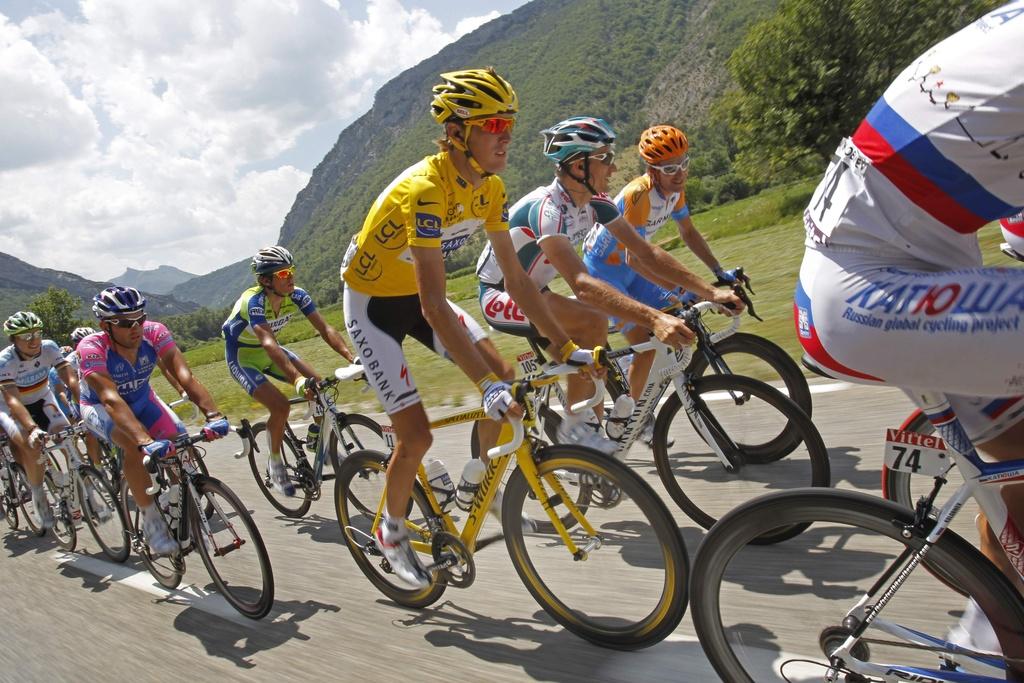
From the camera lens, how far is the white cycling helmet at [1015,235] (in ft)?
7.68

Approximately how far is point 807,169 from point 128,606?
41090mm

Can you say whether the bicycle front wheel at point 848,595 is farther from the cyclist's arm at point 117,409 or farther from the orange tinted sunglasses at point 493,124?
the cyclist's arm at point 117,409

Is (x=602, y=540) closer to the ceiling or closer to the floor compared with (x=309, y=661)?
closer to the ceiling

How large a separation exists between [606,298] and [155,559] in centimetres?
365

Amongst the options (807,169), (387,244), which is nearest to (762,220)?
(807,169)

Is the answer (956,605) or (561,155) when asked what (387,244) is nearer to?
(561,155)

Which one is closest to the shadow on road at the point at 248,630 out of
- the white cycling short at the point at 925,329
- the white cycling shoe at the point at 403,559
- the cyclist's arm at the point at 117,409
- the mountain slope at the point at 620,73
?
the white cycling shoe at the point at 403,559

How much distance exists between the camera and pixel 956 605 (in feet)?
6.60

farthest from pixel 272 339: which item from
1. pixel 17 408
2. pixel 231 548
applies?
pixel 17 408

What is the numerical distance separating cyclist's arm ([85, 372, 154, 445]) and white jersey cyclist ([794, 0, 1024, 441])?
12.8 feet

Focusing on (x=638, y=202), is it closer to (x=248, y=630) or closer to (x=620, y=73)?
(x=248, y=630)

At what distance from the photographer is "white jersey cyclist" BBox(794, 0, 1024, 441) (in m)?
1.58

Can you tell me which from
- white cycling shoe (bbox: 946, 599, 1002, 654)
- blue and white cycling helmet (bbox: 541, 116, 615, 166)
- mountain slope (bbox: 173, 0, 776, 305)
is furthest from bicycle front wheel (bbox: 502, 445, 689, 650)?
mountain slope (bbox: 173, 0, 776, 305)

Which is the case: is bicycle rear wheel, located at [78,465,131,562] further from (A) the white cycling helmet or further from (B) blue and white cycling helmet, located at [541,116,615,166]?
(A) the white cycling helmet
